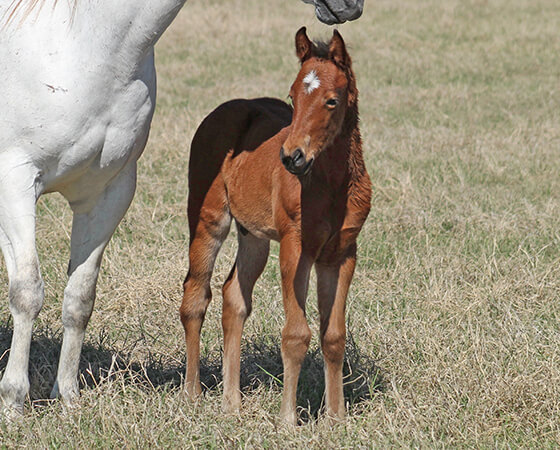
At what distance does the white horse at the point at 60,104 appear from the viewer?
3.42 metres

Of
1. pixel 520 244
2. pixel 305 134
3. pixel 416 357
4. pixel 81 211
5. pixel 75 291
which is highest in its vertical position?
pixel 305 134

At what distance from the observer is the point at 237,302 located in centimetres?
420

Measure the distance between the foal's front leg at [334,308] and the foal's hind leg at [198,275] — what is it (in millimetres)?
646

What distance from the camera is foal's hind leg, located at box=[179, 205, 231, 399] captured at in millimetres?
4105

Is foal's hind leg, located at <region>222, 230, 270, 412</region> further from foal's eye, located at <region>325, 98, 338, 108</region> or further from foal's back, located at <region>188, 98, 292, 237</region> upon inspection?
foal's eye, located at <region>325, 98, 338, 108</region>

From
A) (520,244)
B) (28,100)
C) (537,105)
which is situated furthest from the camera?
A: (537,105)

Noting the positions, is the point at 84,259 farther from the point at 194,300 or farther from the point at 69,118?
the point at 69,118

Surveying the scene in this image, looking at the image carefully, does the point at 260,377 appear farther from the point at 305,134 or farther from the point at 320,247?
the point at 305,134

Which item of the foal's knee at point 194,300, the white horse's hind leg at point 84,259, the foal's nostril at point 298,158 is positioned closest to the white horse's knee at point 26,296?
the white horse's hind leg at point 84,259

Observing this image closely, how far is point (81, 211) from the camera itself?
388 cm

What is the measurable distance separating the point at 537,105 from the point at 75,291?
8.65 metres

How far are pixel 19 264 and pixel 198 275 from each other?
36.0 inches

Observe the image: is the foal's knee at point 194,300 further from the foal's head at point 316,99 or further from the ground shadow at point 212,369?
the foal's head at point 316,99

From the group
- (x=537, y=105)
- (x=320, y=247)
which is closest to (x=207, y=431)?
(x=320, y=247)
